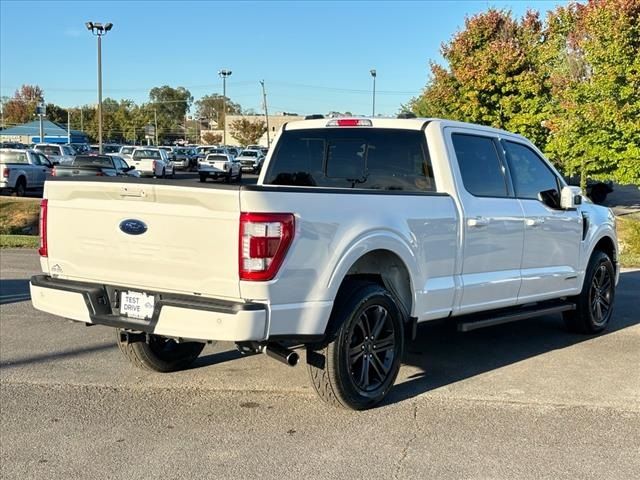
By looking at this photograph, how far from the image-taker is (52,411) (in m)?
4.91

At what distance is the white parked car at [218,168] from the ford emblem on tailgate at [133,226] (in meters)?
38.4

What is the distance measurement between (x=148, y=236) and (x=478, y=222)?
8.78ft

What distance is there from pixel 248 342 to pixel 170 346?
1.77 m

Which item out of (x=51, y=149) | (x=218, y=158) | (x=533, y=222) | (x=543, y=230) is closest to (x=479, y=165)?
(x=533, y=222)

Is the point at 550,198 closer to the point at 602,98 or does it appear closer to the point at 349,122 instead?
the point at 349,122

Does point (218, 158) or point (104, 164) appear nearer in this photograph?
point (104, 164)

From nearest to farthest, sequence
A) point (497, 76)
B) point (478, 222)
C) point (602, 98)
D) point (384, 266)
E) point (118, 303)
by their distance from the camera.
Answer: point (118, 303) → point (384, 266) → point (478, 222) → point (602, 98) → point (497, 76)

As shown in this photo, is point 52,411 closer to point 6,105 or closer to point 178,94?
point 6,105

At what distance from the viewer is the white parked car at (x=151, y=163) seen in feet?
131

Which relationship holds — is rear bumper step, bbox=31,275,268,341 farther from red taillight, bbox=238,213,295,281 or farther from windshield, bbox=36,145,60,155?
windshield, bbox=36,145,60,155

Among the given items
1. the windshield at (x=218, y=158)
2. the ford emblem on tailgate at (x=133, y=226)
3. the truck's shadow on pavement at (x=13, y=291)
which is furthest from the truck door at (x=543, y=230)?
the windshield at (x=218, y=158)

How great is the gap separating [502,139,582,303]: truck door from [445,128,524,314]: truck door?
171 millimetres

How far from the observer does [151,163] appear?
3994 centimetres

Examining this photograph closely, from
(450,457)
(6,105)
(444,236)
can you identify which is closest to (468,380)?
(444,236)
